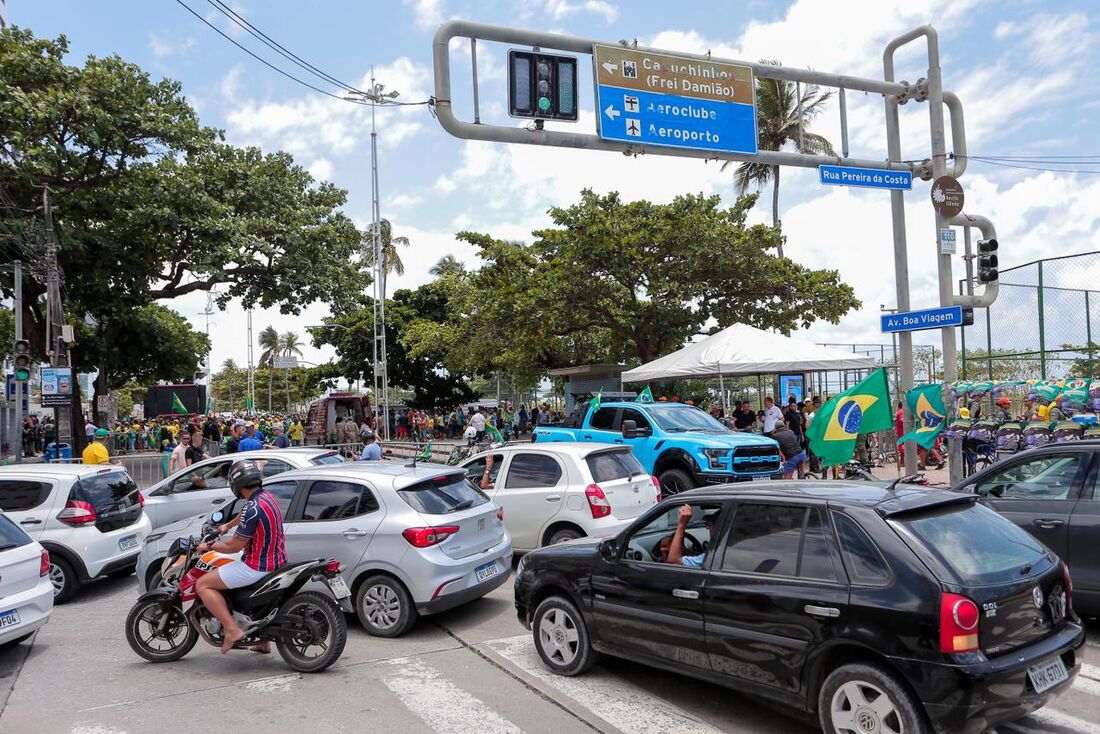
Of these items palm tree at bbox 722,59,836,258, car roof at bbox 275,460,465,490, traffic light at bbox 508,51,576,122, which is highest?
palm tree at bbox 722,59,836,258

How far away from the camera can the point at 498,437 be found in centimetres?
2167

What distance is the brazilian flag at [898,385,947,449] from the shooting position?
12.8 metres

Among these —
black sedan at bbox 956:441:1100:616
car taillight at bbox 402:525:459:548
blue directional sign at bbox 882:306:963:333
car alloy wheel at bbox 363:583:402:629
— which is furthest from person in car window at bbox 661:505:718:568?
blue directional sign at bbox 882:306:963:333

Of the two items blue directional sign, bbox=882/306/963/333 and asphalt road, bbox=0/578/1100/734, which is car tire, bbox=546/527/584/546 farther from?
blue directional sign, bbox=882/306/963/333

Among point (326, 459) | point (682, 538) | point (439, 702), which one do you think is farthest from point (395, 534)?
point (326, 459)

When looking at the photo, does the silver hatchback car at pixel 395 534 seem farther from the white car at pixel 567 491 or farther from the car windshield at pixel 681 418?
the car windshield at pixel 681 418

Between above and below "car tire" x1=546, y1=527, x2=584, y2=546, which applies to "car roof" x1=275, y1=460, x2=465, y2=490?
above

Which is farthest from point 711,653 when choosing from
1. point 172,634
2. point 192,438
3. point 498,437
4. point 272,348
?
point 272,348

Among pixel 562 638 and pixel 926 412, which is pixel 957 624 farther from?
pixel 926 412

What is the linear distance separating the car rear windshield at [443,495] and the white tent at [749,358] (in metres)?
10.6

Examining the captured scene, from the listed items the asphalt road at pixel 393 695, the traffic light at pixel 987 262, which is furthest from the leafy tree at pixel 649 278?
the asphalt road at pixel 393 695

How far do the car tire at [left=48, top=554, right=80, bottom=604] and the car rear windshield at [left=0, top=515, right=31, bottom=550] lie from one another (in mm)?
2330

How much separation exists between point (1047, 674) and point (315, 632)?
15.2 ft

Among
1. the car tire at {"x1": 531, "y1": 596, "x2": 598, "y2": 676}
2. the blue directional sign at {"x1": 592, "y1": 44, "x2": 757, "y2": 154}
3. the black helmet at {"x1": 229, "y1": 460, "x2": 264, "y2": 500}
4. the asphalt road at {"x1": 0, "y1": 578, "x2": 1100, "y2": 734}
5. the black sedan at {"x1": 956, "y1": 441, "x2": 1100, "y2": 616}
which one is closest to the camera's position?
the asphalt road at {"x1": 0, "y1": 578, "x2": 1100, "y2": 734}
